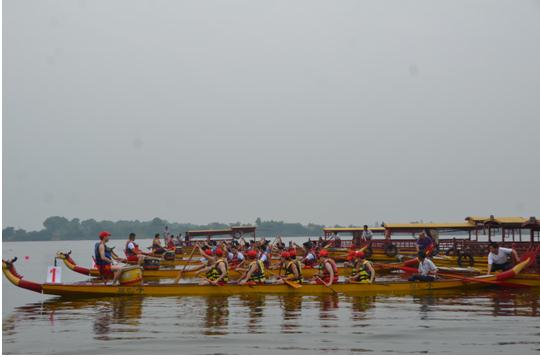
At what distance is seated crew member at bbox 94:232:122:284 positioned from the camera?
755 inches

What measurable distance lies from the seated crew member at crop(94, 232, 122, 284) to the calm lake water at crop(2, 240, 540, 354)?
3.42 ft

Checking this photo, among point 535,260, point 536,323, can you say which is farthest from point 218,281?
point 535,260

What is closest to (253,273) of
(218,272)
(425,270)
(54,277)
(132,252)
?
(218,272)

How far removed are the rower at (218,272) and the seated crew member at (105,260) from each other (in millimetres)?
3175

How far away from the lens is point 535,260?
2066 centimetres

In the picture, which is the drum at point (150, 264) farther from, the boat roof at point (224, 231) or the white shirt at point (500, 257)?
the boat roof at point (224, 231)

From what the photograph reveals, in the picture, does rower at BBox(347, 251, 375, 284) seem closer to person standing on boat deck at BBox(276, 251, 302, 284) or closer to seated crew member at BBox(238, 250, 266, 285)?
person standing on boat deck at BBox(276, 251, 302, 284)

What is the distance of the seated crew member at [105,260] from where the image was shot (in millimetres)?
19188

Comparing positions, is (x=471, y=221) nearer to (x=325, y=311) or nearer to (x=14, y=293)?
(x=325, y=311)

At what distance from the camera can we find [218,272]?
19234 mm

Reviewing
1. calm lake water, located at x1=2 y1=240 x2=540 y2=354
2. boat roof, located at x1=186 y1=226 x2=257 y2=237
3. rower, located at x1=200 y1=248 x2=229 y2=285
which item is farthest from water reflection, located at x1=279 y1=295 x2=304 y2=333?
boat roof, located at x1=186 y1=226 x2=257 y2=237

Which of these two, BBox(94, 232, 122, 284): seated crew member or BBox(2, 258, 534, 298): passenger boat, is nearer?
BBox(2, 258, 534, 298): passenger boat

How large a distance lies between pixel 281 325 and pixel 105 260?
832 cm

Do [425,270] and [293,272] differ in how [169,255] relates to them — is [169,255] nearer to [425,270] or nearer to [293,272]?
[293,272]
